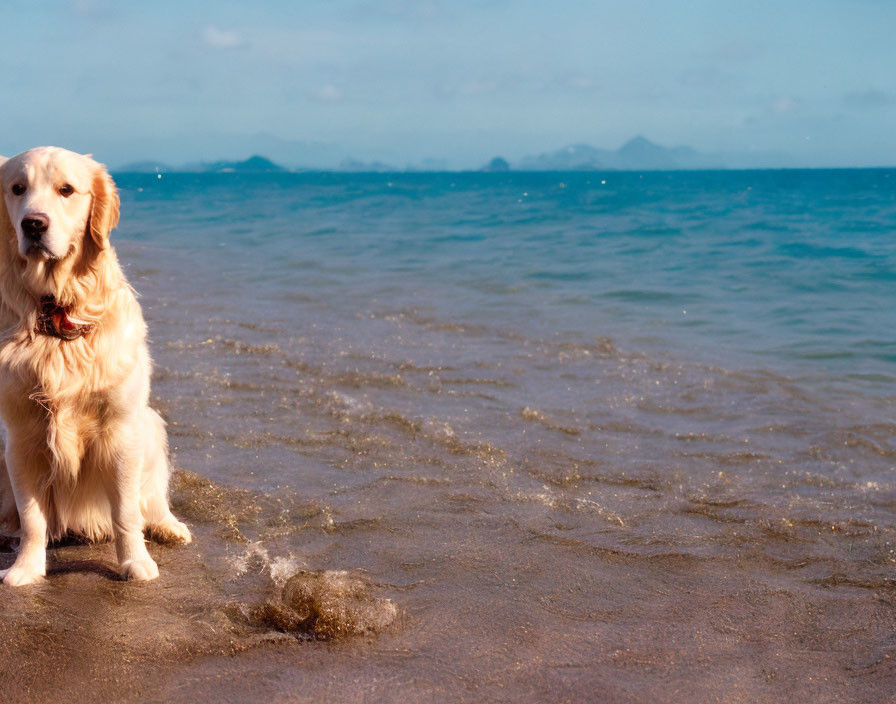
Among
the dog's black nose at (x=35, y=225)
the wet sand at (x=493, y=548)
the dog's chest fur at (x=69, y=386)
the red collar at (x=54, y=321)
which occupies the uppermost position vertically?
the dog's black nose at (x=35, y=225)

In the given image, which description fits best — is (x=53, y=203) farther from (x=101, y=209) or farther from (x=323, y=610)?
(x=323, y=610)

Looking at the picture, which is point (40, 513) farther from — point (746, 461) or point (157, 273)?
point (157, 273)

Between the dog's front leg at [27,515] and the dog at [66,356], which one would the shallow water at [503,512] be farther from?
the dog at [66,356]

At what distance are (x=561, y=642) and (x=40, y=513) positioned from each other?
7.21ft

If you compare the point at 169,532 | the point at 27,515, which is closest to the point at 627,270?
the point at 169,532

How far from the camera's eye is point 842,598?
3.42 meters

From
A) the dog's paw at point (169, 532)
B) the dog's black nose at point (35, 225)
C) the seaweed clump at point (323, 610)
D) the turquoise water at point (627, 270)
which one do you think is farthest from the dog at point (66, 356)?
the turquoise water at point (627, 270)

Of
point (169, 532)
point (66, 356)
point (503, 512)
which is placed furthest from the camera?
point (503, 512)

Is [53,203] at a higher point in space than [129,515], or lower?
higher

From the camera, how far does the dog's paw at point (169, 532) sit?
12.1 feet

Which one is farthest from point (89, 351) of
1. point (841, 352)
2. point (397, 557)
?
point (841, 352)

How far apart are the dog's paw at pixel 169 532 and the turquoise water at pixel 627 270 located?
19.3 ft

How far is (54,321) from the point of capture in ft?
9.74

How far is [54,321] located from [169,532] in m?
1.22
